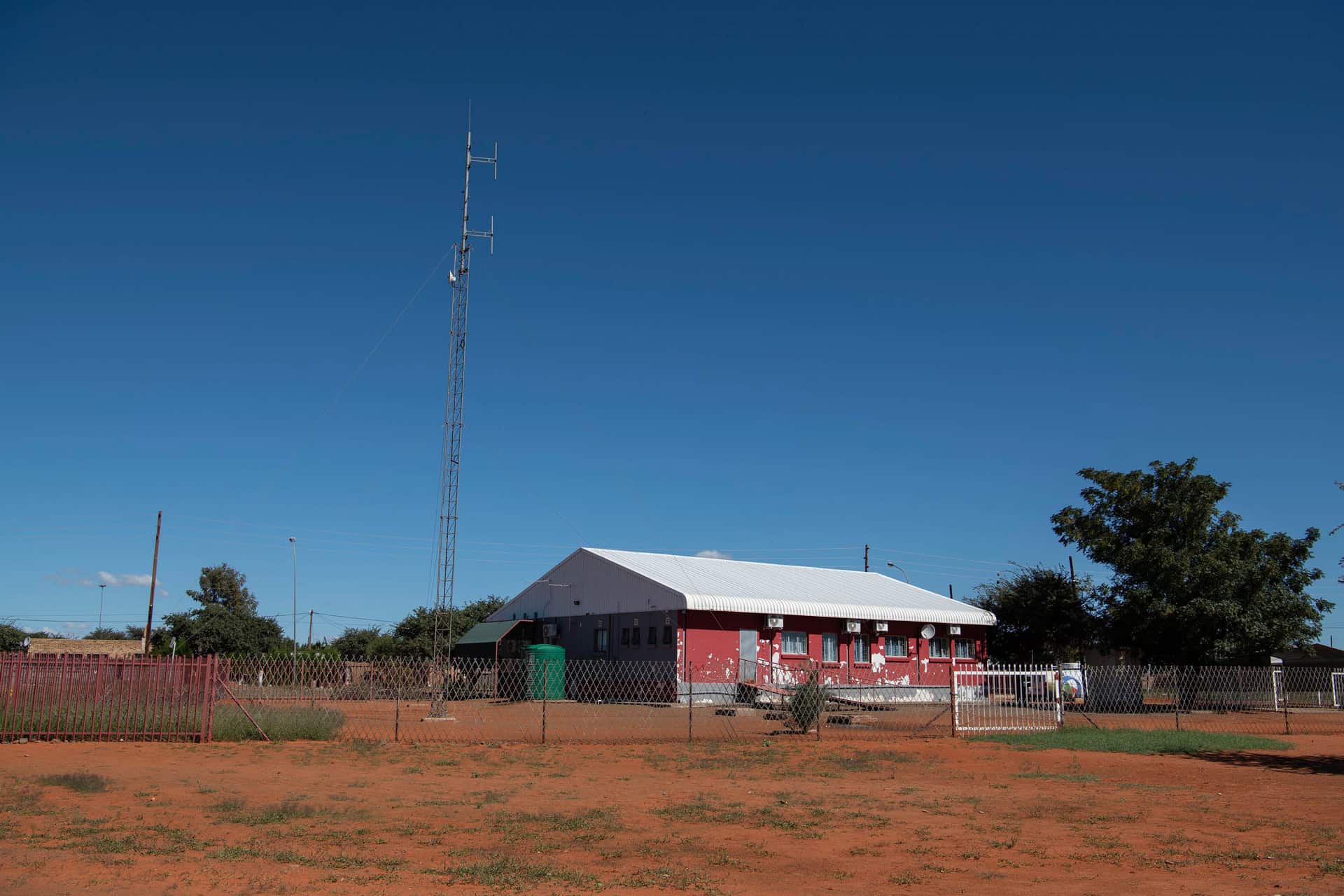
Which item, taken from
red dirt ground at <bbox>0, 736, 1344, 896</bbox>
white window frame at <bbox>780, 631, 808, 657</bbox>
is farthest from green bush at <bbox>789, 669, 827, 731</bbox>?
white window frame at <bbox>780, 631, 808, 657</bbox>

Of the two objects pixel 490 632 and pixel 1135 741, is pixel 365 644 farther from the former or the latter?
pixel 1135 741

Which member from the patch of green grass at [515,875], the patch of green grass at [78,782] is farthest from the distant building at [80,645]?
the patch of green grass at [515,875]

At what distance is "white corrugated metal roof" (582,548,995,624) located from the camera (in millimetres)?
36844

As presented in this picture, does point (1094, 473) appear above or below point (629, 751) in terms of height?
above

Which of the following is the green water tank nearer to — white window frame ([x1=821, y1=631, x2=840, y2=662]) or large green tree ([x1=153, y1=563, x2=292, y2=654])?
white window frame ([x1=821, y1=631, x2=840, y2=662])

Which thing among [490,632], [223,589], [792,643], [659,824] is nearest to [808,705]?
[659,824]

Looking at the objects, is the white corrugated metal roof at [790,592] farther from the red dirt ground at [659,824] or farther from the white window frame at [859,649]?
the red dirt ground at [659,824]

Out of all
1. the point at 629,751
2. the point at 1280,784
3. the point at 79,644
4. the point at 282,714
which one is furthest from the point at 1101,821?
the point at 79,644

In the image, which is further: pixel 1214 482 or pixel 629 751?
pixel 1214 482

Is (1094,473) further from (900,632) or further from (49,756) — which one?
(49,756)

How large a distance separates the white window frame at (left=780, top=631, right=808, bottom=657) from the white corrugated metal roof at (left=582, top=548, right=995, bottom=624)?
908mm

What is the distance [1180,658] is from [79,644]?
61.1m

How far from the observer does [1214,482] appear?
123 feet

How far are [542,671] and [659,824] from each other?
26576 millimetres
